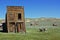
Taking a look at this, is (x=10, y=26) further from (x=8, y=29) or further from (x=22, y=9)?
(x=22, y=9)

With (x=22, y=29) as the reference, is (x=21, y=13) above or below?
above

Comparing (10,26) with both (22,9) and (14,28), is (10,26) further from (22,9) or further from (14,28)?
(22,9)

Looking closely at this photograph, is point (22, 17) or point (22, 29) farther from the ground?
point (22, 17)

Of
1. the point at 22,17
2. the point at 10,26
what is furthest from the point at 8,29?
the point at 22,17

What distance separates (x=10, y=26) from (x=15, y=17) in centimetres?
309

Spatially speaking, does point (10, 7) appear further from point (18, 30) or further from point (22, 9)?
point (18, 30)

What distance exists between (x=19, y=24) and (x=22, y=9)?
4876 millimetres

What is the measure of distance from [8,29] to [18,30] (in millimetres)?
3170

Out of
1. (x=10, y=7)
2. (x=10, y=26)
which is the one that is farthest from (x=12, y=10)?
(x=10, y=26)

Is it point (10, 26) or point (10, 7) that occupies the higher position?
point (10, 7)

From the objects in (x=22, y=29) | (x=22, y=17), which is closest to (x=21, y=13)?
(x=22, y=17)

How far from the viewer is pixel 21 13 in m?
52.2

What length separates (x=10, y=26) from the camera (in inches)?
2041

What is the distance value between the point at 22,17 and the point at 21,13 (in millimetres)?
1246
